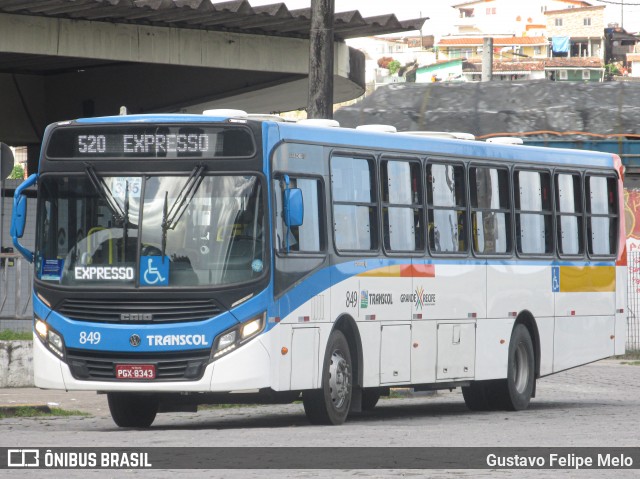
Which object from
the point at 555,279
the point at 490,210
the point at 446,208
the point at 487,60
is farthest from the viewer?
the point at 487,60

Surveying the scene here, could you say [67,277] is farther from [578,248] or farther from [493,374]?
[578,248]

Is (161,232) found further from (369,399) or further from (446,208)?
(369,399)

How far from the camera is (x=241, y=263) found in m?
13.7

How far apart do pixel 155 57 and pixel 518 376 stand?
10664 millimetres

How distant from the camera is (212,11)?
82.7 feet

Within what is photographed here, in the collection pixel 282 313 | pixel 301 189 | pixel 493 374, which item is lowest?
pixel 493 374

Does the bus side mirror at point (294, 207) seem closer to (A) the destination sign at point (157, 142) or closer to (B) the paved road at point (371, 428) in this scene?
(A) the destination sign at point (157, 142)

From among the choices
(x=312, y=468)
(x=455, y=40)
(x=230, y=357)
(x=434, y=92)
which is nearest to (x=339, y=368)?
(x=230, y=357)

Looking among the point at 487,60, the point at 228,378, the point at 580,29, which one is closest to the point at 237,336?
the point at 228,378

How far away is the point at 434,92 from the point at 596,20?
478ft

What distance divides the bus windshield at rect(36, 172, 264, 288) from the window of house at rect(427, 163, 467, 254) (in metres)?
3.33

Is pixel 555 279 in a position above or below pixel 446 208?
below

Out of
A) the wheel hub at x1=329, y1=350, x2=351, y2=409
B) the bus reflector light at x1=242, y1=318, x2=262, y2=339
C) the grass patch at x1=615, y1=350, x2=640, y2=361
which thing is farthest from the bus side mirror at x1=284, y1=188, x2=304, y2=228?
the grass patch at x1=615, y1=350, x2=640, y2=361

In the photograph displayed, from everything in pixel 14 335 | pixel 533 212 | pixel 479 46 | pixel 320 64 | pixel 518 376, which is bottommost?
pixel 518 376
